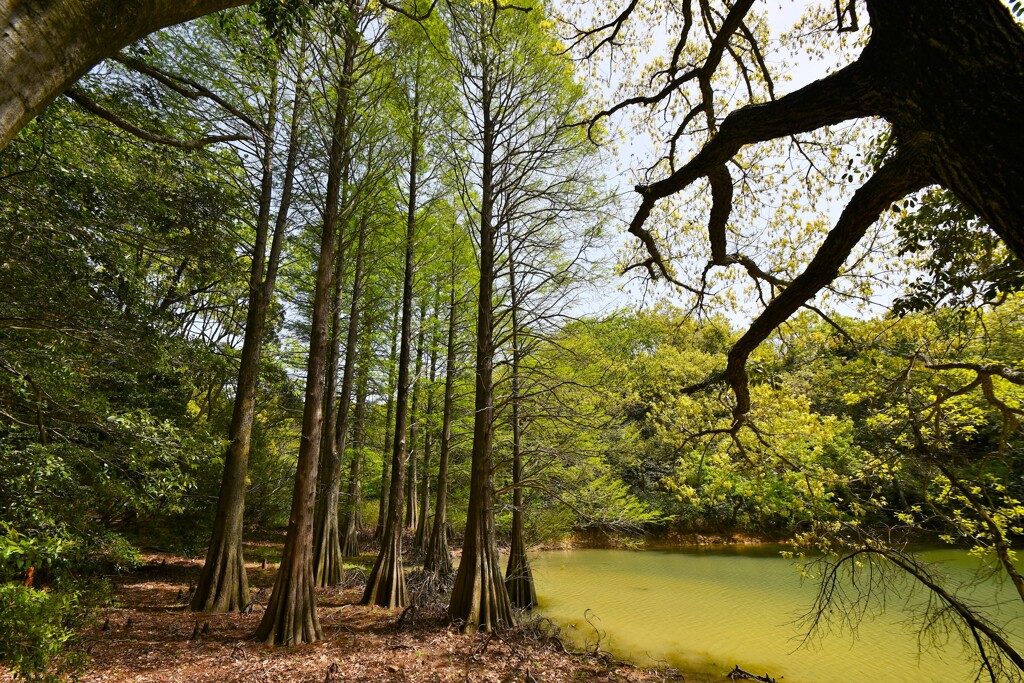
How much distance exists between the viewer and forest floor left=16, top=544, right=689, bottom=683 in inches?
187

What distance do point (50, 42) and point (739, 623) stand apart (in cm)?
1108

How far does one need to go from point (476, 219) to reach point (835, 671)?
8.92 metres

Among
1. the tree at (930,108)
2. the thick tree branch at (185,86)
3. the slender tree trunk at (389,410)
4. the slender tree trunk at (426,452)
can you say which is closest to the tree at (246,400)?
the thick tree branch at (185,86)

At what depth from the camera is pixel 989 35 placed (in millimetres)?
1339

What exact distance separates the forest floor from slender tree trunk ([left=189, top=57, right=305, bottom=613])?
1.44 ft

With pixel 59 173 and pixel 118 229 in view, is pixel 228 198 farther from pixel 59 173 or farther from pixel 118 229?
pixel 59 173

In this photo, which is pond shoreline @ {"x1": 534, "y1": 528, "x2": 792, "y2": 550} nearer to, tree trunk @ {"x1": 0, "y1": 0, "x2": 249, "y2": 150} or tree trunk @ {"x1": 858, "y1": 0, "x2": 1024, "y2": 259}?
tree trunk @ {"x1": 858, "y1": 0, "x2": 1024, "y2": 259}

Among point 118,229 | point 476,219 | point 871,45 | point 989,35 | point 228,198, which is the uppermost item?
point 476,219

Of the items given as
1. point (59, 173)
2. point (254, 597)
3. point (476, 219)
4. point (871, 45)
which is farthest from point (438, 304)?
point (871, 45)

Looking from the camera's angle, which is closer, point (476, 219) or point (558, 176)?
point (558, 176)

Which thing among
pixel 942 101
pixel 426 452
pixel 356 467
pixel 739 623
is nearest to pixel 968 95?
pixel 942 101

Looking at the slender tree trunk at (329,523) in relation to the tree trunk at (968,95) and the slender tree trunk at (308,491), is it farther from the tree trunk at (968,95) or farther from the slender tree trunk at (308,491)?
the tree trunk at (968,95)

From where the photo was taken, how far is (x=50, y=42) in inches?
39.3

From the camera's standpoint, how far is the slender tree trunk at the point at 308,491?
570 cm
